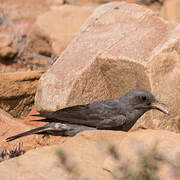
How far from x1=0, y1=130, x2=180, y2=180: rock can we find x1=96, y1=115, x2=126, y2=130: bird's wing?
128cm

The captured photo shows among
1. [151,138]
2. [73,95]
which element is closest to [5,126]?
[73,95]

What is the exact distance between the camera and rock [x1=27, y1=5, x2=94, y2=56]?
387 inches

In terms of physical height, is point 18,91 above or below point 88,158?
below

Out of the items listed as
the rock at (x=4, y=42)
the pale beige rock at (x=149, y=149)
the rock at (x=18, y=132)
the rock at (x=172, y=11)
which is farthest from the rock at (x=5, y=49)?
the pale beige rock at (x=149, y=149)

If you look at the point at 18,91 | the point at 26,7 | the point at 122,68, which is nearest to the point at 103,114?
the point at 122,68

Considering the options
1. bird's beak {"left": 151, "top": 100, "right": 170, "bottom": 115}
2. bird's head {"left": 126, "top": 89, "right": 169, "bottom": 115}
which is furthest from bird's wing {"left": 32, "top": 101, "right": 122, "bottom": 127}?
bird's beak {"left": 151, "top": 100, "right": 170, "bottom": 115}

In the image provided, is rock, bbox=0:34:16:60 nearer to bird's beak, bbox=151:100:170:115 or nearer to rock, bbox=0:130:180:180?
bird's beak, bbox=151:100:170:115

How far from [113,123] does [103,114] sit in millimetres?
216

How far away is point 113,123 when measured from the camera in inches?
233

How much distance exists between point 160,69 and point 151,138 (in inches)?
80.1

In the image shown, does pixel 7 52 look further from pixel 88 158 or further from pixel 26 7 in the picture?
pixel 88 158

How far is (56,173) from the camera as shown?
155 inches

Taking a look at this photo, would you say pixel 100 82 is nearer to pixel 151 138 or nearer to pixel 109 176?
pixel 151 138

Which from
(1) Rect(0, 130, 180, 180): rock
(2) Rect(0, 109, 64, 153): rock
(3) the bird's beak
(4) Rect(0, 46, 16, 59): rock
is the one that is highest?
(1) Rect(0, 130, 180, 180): rock
